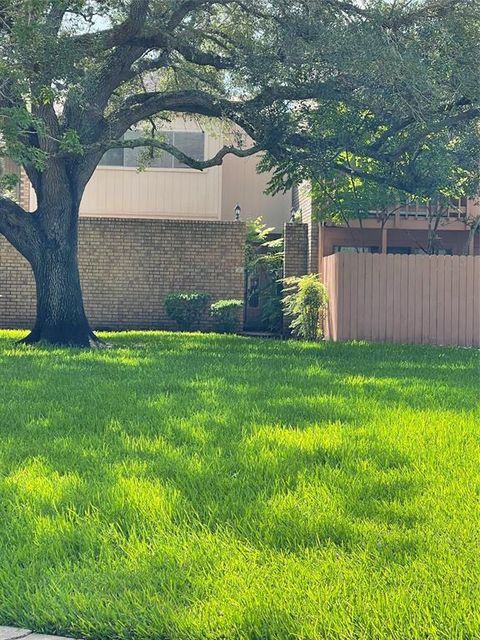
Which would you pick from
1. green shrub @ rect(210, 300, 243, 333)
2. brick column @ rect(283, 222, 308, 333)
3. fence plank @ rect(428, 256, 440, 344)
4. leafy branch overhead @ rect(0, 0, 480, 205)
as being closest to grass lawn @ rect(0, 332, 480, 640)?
leafy branch overhead @ rect(0, 0, 480, 205)

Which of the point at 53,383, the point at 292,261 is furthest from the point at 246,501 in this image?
the point at 292,261

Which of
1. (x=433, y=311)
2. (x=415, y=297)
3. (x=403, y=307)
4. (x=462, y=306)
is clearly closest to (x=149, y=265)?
(x=403, y=307)

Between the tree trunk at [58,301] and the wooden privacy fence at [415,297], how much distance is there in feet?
16.5

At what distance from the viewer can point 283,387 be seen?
23.7 feet

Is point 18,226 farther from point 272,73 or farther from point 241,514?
A: point 241,514

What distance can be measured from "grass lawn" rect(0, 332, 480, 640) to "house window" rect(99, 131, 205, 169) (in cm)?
1343

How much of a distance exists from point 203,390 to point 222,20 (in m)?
8.58

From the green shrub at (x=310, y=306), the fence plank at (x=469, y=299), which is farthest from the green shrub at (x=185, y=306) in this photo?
Answer: the fence plank at (x=469, y=299)

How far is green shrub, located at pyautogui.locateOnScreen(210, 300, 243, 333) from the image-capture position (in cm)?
1695

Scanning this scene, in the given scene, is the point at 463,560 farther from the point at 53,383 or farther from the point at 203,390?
the point at 53,383

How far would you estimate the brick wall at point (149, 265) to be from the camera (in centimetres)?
1769

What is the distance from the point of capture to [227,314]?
17094 millimetres

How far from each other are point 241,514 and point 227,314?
13633 mm

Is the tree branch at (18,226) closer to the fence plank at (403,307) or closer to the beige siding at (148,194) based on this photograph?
the fence plank at (403,307)
